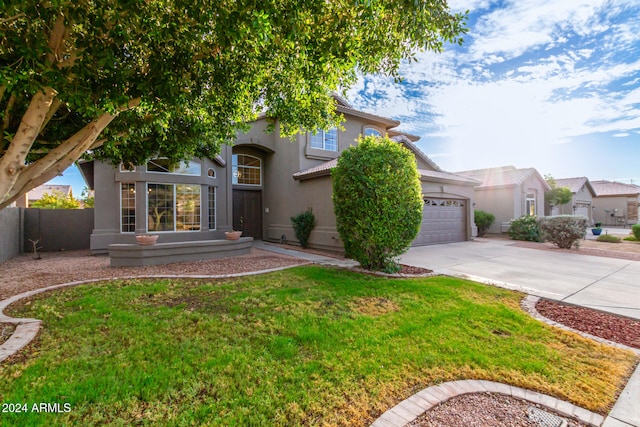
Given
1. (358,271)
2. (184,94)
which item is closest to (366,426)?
(184,94)

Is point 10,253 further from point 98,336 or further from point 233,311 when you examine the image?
point 233,311

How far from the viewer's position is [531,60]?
29.3 feet

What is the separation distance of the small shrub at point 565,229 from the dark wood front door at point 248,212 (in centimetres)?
1445

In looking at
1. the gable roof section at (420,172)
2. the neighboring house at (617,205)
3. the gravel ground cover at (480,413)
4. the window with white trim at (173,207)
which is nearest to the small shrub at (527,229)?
the gable roof section at (420,172)

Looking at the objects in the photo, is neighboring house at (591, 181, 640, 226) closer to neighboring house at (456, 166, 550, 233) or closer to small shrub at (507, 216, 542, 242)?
neighboring house at (456, 166, 550, 233)

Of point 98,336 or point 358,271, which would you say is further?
point 358,271

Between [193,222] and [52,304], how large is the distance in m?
7.24

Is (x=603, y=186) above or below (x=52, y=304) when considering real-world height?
above

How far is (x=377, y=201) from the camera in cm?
708

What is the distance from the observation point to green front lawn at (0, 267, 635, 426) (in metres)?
2.49

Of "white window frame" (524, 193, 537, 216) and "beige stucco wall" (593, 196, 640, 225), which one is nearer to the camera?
"white window frame" (524, 193, 537, 216)

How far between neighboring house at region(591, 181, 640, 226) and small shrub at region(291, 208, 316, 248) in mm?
38761

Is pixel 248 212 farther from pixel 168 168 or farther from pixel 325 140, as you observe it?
pixel 325 140

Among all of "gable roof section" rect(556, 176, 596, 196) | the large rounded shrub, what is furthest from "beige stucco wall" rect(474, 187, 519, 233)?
the large rounded shrub
